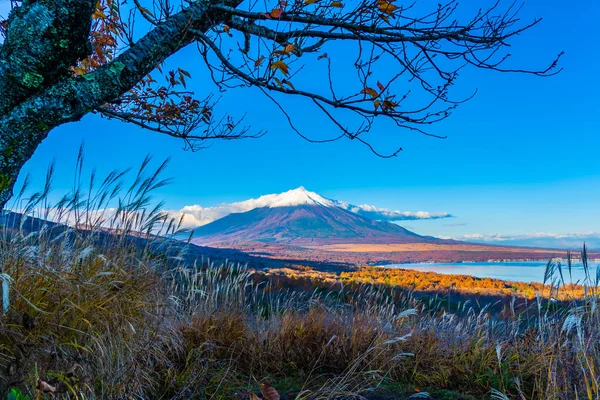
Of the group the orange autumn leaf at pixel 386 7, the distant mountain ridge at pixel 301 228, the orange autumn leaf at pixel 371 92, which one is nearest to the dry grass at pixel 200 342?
the orange autumn leaf at pixel 371 92

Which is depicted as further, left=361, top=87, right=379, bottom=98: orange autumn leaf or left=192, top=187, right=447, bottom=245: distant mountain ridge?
left=192, top=187, right=447, bottom=245: distant mountain ridge

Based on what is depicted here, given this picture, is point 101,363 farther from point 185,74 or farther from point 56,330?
point 185,74

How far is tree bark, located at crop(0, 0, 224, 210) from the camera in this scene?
7.84 feet

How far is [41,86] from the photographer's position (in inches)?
99.8

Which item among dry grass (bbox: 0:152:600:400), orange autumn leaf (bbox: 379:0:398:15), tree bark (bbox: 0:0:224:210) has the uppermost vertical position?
orange autumn leaf (bbox: 379:0:398:15)

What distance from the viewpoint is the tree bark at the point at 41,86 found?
2.39 metres

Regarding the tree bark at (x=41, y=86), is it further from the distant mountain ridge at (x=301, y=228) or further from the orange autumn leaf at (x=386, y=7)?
the distant mountain ridge at (x=301, y=228)

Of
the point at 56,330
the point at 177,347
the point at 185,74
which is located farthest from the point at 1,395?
the point at 185,74

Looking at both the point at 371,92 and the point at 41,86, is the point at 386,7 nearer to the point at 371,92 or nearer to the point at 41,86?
the point at 371,92

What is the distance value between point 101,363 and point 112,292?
743 millimetres

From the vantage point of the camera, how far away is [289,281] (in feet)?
41.5

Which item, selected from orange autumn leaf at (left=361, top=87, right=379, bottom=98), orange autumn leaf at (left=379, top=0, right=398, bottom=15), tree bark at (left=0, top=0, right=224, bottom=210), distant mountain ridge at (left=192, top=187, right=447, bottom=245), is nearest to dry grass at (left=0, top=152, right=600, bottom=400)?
tree bark at (left=0, top=0, right=224, bottom=210)

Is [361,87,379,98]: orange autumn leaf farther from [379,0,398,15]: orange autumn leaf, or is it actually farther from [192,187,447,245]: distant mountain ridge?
[192,187,447,245]: distant mountain ridge

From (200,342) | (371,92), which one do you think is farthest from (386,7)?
(200,342)
